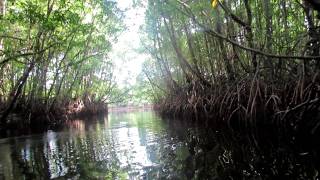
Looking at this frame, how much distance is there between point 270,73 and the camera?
6738 millimetres

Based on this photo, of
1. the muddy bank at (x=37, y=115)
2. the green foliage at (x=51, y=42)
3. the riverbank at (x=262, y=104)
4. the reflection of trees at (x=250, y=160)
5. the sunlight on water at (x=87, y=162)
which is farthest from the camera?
the muddy bank at (x=37, y=115)

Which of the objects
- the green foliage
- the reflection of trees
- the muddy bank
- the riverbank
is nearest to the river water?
the reflection of trees

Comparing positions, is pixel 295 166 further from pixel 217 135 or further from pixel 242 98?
pixel 242 98

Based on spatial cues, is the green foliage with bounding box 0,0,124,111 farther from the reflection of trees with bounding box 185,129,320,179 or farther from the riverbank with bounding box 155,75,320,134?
the reflection of trees with bounding box 185,129,320,179

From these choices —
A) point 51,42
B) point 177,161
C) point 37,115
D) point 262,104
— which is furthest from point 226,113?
point 37,115

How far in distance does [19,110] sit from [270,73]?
9462 mm

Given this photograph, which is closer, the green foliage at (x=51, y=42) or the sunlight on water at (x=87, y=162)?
the sunlight on water at (x=87, y=162)

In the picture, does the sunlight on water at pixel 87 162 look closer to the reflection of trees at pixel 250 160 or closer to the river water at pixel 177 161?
the river water at pixel 177 161

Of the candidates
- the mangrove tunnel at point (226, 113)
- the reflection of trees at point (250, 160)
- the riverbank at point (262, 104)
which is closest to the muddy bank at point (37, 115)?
the mangrove tunnel at point (226, 113)

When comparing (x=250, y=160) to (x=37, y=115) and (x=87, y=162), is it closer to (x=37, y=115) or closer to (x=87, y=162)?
(x=87, y=162)

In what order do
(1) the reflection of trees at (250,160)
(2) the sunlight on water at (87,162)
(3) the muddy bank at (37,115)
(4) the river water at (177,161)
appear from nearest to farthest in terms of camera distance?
(1) the reflection of trees at (250,160)
(4) the river water at (177,161)
(2) the sunlight on water at (87,162)
(3) the muddy bank at (37,115)

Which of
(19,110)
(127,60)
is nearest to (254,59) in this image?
(19,110)

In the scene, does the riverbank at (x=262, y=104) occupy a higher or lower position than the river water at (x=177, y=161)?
higher

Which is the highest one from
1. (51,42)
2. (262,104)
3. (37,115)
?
(51,42)
